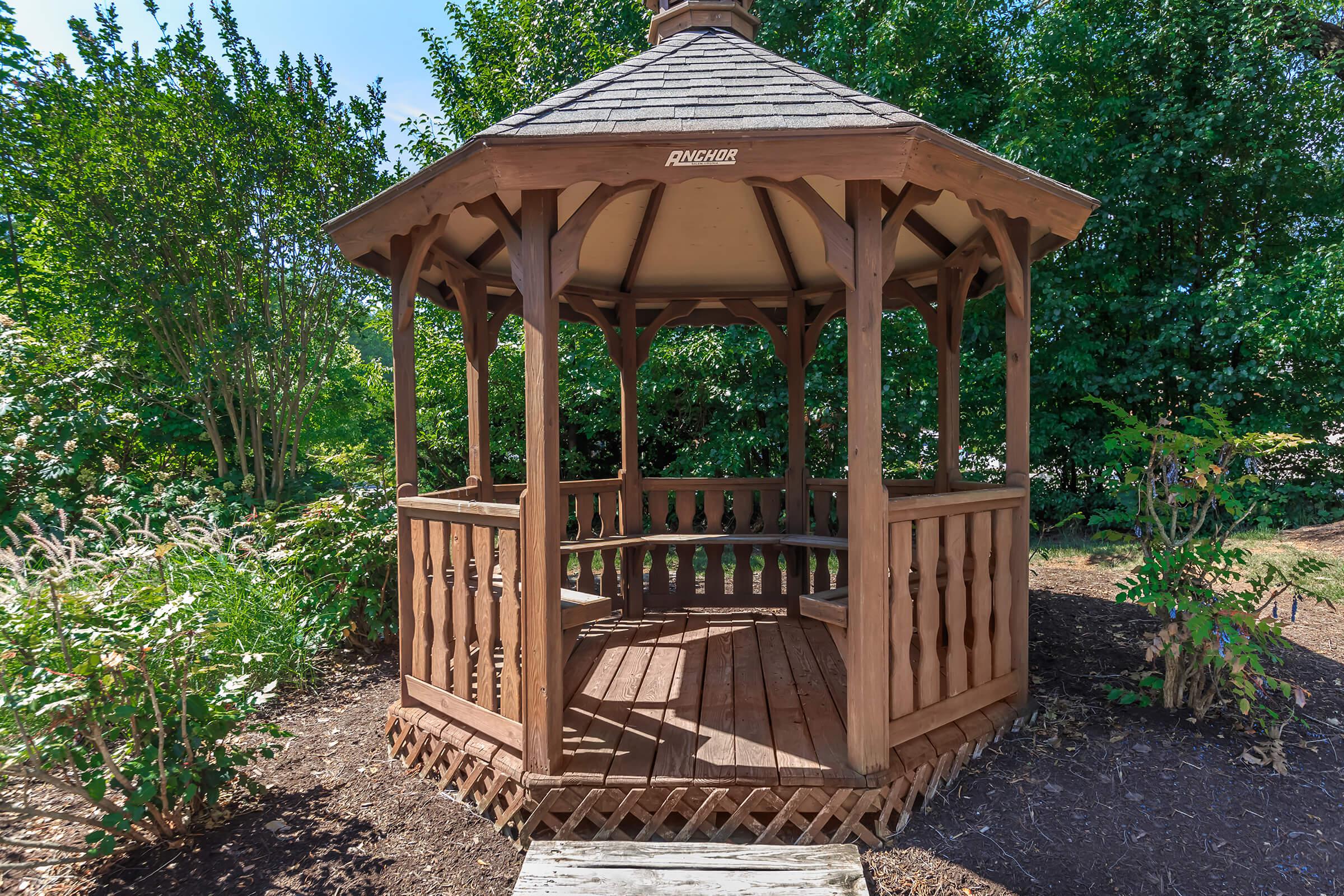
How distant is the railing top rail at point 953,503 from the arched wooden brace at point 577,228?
1665mm

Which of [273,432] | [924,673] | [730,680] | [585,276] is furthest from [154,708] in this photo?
[273,432]

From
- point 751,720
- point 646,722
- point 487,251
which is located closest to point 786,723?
point 751,720

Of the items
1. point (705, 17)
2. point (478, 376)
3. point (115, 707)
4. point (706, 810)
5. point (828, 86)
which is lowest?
point (706, 810)

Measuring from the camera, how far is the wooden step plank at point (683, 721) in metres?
2.88

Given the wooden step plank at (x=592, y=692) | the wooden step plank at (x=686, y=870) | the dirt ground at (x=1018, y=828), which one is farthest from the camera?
the wooden step plank at (x=592, y=692)

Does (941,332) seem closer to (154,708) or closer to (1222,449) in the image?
(1222,449)

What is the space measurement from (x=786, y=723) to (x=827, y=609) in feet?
2.40

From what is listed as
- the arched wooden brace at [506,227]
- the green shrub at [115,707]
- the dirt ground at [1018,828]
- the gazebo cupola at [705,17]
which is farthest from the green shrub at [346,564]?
the gazebo cupola at [705,17]

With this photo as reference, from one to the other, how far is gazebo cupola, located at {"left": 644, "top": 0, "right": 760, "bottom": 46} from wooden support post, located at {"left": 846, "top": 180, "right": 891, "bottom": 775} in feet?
6.92

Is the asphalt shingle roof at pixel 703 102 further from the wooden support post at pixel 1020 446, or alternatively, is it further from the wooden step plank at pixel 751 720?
the wooden step plank at pixel 751 720

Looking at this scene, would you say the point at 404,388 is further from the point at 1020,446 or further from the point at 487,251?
the point at 1020,446

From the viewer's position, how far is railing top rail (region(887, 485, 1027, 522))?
9.93ft

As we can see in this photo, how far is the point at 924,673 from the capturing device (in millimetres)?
3230

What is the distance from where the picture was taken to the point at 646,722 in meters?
3.42
